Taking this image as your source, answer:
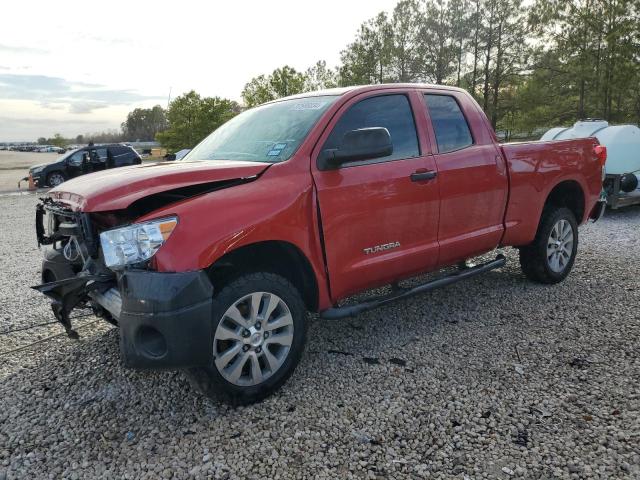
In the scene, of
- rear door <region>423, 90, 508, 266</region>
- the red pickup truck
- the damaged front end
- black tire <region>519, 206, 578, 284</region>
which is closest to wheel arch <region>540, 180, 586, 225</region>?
black tire <region>519, 206, 578, 284</region>

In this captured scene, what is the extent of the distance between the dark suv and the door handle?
1765 cm

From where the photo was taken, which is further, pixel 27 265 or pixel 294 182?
pixel 27 265

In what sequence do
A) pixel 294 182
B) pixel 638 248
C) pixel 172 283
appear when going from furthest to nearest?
pixel 638 248
pixel 294 182
pixel 172 283

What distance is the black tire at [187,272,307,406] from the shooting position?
2.79m

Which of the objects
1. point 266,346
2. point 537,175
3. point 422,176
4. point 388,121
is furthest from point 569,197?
point 266,346

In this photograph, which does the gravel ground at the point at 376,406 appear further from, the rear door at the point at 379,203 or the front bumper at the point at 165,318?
the rear door at the point at 379,203

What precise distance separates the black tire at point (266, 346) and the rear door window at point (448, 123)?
1.81 meters

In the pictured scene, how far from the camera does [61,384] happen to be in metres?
3.35

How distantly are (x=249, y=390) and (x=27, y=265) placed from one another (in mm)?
5316

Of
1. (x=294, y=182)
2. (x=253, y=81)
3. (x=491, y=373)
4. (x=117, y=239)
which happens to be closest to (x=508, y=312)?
(x=491, y=373)

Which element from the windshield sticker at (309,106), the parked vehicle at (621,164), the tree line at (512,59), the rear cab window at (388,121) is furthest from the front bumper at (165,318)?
the tree line at (512,59)

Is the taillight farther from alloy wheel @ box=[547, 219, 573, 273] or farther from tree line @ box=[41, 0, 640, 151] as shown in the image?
tree line @ box=[41, 0, 640, 151]

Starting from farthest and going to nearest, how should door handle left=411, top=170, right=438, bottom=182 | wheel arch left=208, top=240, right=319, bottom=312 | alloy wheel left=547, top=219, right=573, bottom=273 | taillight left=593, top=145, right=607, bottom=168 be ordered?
taillight left=593, top=145, right=607, bottom=168 → alloy wheel left=547, top=219, right=573, bottom=273 → door handle left=411, top=170, right=438, bottom=182 → wheel arch left=208, top=240, right=319, bottom=312

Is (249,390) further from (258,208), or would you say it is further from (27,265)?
(27,265)
